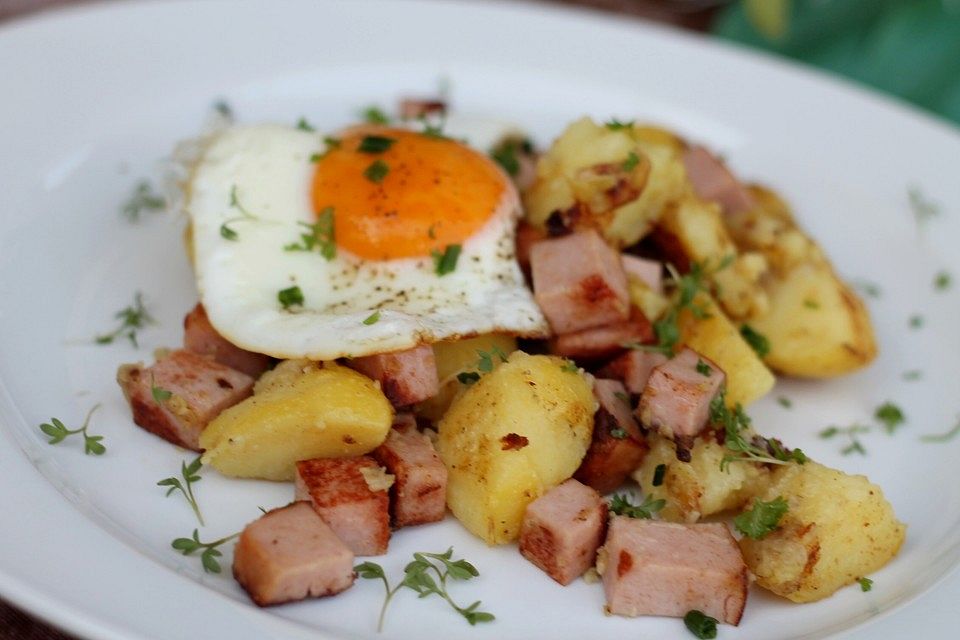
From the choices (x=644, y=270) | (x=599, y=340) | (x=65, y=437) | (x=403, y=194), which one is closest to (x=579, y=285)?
(x=599, y=340)

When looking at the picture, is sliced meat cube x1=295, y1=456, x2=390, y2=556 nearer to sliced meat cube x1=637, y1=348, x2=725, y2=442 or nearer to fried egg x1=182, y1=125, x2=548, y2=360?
fried egg x1=182, y1=125, x2=548, y2=360

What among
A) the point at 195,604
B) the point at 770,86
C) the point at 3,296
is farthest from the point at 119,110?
the point at 770,86

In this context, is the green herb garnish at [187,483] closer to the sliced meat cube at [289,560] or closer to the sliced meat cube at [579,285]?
the sliced meat cube at [289,560]

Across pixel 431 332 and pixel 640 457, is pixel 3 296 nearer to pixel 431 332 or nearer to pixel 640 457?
pixel 431 332

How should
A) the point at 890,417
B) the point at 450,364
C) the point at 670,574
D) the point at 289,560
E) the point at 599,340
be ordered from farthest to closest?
1. the point at 890,417
2. the point at 599,340
3. the point at 450,364
4. the point at 670,574
5. the point at 289,560

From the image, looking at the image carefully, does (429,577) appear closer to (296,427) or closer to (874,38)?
(296,427)

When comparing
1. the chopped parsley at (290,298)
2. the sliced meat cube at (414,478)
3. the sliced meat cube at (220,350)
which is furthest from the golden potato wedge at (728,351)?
the sliced meat cube at (220,350)
